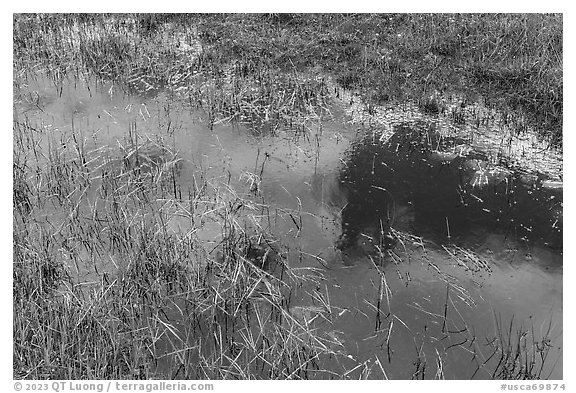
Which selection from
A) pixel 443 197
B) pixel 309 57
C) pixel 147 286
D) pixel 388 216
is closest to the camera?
pixel 147 286

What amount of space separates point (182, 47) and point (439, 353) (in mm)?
7720

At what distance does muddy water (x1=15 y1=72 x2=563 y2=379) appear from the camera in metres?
5.15

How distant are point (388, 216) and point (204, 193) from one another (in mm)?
2143

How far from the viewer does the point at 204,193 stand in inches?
269

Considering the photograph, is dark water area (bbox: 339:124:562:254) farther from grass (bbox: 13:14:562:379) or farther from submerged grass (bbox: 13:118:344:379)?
submerged grass (bbox: 13:118:344:379)

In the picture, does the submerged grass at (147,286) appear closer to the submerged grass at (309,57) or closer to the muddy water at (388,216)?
the muddy water at (388,216)

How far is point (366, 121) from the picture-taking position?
27.8ft

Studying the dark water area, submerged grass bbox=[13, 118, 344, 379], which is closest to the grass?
submerged grass bbox=[13, 118, 344, 379]

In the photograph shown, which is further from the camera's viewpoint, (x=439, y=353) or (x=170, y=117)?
(x=170, y=117)

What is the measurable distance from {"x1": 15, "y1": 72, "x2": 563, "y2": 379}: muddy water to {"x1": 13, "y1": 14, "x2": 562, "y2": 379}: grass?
96 millimetres

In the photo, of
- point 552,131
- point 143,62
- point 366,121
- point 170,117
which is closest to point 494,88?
point 552,131

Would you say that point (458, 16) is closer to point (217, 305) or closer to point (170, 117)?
point (170, 117)

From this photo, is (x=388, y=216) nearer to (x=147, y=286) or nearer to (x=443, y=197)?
(x=443, y=197)

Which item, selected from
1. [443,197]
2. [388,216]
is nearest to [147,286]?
[388,216]
